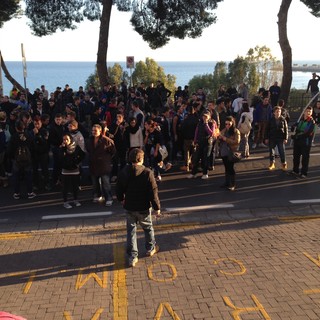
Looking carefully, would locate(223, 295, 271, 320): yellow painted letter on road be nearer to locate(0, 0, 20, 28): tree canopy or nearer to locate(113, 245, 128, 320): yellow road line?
locate(113, 245, 128, 320): yellow road line

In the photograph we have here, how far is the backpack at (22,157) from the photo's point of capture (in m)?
8.66

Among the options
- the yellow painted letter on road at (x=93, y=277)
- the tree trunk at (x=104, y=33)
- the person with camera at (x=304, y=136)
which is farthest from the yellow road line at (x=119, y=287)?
the tree trunk at (x=104, y=33)

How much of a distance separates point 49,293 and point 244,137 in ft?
26.4

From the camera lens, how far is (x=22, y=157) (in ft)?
28.4

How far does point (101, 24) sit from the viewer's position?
1912 cm

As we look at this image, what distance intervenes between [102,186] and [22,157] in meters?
1.85

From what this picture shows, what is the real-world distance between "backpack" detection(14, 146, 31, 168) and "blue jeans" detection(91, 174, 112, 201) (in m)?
1.49

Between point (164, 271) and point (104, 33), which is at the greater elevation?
point (104, 33)

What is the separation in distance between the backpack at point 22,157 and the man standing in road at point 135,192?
3584mm

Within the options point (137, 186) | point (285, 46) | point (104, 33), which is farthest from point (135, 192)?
point (285, 46)

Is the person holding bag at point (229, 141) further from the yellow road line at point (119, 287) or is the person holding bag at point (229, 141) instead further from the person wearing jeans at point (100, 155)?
the yellow road line at point (119, 287)

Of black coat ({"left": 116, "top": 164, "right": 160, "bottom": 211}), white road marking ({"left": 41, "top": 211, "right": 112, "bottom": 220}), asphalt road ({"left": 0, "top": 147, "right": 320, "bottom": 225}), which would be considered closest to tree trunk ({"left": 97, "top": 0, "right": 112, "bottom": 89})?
asphalt road ({"left": 0, "top": 147, "right": 320, "bottom": 225})

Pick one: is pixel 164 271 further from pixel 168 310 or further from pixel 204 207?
pixel 204 207

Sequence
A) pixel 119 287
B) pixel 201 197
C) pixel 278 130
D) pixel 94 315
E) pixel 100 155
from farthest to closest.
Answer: pixel 278 130
pixel 201 197
pixel 100 155
pixel 119 287
pixel 94 315
